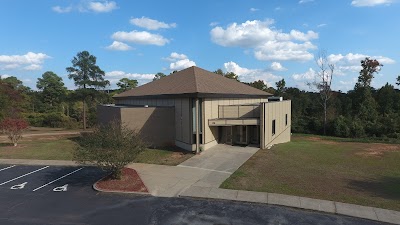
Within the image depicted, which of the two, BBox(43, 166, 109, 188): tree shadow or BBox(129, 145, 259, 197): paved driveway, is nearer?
BBox(129, 145, 259, 197): paved driveway

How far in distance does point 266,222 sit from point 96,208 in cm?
716

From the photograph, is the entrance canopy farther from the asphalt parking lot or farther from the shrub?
the shrub

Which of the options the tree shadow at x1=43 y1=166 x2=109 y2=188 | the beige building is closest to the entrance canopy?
the beige building

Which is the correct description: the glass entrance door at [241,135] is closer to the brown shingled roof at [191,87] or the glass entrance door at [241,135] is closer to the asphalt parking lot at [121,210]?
the brown shingled roof at [191,87]

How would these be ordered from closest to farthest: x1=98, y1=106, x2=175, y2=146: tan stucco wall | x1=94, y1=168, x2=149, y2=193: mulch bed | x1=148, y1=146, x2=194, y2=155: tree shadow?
x1=94, y1=168, x2=149, y2=193: mulch bed → x1=148, y1=146, x2=194, y2=155: tree shadow → x1=98, y1=106, x2=175, y2=146: tan stucco wall

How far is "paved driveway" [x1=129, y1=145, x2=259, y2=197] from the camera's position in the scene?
1542 centimetres

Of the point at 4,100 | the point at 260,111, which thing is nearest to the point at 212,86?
the point at 260,111

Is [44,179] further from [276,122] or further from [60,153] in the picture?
[276,122]

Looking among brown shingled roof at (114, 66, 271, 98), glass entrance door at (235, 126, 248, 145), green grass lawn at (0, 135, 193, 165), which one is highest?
brown shingled roof at (114, 66, 271, 98)

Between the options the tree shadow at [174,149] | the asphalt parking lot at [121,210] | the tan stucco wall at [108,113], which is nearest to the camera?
the asphalt parking lot at [121,210]

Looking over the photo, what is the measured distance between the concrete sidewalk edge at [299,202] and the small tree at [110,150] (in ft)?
12.7

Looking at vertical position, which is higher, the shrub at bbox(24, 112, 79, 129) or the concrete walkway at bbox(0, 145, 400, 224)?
the shrub at bbox(24, 112, 79, 129)

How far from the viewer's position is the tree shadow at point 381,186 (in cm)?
1421

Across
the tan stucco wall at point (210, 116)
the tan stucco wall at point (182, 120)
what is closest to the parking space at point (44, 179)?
the tan stucco wall at point (182, 120)
